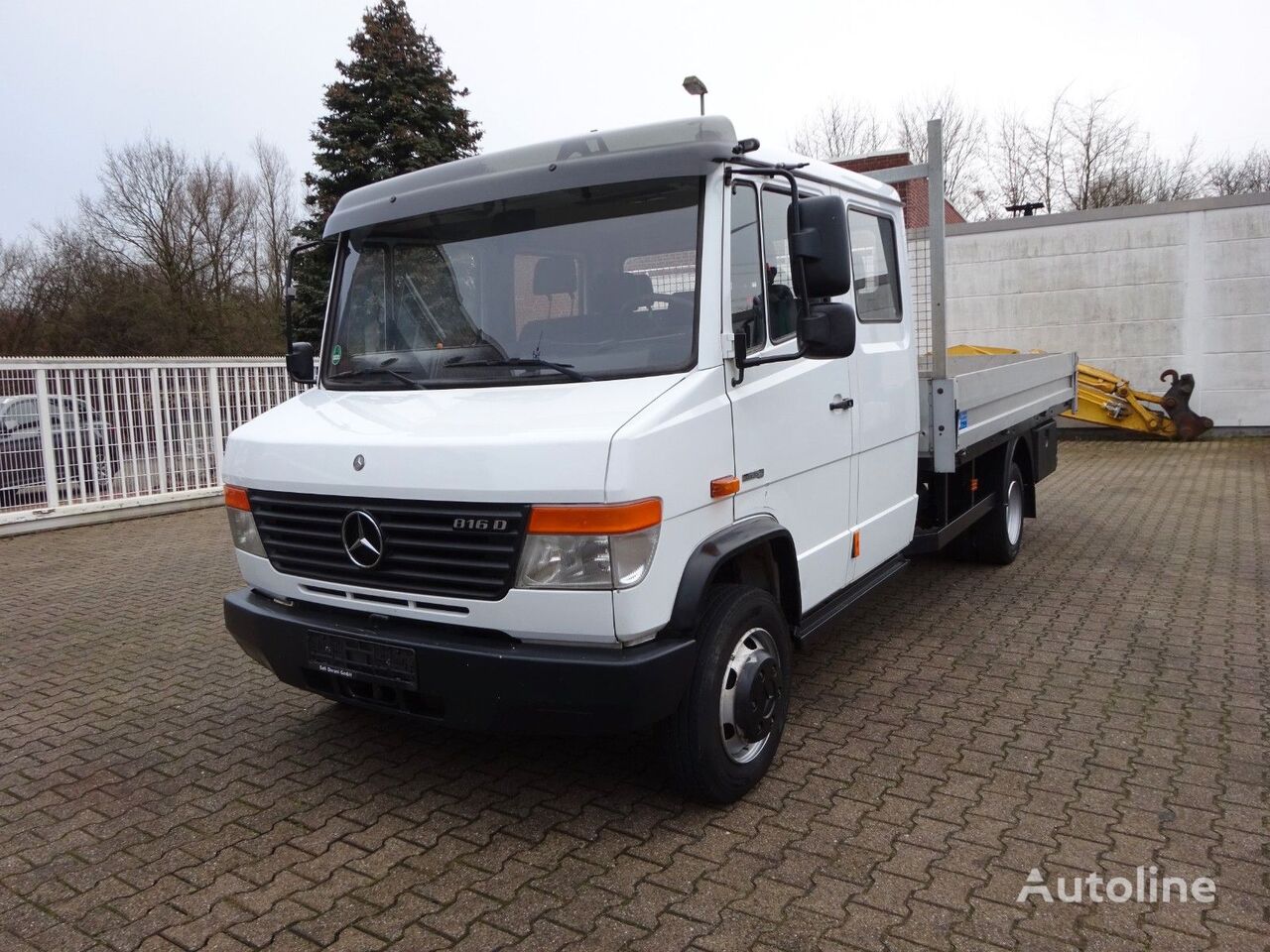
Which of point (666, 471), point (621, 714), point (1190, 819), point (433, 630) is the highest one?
point (666, 471)

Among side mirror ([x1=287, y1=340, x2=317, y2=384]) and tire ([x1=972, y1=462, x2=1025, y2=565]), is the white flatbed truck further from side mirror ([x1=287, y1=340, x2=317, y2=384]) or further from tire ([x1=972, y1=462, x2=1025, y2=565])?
tire ([x1=972, y1=462, x2=1025, y2=565])

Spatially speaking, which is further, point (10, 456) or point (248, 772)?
point (10, 456)

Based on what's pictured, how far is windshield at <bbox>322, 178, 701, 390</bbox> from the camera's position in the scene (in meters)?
3.37

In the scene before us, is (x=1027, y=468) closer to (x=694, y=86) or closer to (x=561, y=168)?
(x=561, y=168)

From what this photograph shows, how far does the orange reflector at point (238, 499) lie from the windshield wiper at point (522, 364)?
0.99 meters

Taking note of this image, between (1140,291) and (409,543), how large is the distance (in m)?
15.5

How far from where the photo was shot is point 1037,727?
4133mm

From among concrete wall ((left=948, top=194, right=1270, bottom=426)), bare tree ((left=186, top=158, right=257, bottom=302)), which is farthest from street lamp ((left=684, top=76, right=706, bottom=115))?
bare tree ((left=186, top=158, right=257, bottom=302))

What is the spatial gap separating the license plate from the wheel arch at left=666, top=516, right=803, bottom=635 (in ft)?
2.97

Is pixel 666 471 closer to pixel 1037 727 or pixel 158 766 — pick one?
pixel 1037 727

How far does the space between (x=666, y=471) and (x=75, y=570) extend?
736 cm

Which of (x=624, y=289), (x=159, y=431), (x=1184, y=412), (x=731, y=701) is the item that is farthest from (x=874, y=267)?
(x=1184, y=412)

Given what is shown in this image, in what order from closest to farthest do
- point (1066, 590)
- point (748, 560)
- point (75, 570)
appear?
point (748, 560) < point (1066, 590) < point (75, 570)

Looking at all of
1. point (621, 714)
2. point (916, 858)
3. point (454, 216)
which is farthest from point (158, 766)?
point (916, 858)
